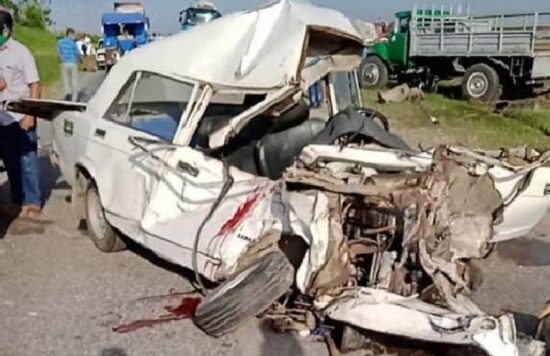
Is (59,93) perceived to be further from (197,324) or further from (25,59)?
(197,324)

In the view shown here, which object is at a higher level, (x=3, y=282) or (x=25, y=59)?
(x=25, y=59)

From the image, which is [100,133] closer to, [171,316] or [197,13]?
[171,316]

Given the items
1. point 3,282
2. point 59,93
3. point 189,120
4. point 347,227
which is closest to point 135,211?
point 189,120

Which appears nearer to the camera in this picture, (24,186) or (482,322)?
(482,322)

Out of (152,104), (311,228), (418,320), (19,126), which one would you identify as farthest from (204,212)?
(19,126)

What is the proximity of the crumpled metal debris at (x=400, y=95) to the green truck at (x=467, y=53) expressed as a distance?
117 centimetres

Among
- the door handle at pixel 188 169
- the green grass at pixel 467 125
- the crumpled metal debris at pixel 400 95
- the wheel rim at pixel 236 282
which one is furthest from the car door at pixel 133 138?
the crumpled metal debris at pixel 400 95

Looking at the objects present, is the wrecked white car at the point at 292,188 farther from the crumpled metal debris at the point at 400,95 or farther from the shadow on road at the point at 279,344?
the crumpled metal debris at the point at 400,95

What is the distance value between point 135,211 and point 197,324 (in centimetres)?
123

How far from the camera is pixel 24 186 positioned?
8.34 m

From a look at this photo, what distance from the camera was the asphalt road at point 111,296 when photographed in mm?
5055

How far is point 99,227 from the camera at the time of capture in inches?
276

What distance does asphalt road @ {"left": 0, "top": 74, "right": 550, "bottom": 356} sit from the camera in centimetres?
505

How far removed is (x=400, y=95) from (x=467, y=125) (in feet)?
15.6
